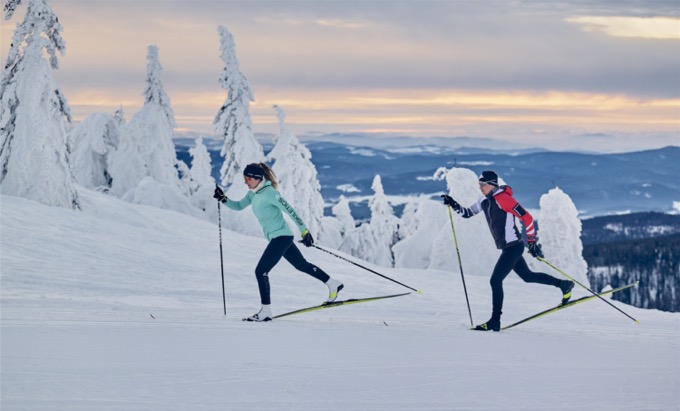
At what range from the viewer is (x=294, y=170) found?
3719 cm

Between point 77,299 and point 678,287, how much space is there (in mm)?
147085

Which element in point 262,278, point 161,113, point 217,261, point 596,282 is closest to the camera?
point 262,278

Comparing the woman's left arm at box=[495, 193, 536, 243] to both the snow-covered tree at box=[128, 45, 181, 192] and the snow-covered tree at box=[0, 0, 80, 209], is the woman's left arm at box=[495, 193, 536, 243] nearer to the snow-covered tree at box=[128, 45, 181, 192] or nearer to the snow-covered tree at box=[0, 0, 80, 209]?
the snow-covered tree at box=[0, 0, 80, 209]

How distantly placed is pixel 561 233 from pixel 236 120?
19335mm

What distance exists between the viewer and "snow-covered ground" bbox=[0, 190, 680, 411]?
5941mm

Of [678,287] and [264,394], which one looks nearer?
[264,394]

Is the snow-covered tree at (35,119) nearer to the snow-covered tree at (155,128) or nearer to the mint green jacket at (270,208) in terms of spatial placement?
the mint green jacket at (270,208)

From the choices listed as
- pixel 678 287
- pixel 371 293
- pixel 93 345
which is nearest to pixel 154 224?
pixel 371 293

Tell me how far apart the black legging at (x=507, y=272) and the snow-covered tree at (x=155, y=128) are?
35204 mm

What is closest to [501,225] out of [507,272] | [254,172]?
[507,272]

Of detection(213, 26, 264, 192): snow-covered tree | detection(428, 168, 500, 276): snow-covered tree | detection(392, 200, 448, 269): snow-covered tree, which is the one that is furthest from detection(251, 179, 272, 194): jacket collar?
detection(392, 200, 448, 269): snow-covered tree

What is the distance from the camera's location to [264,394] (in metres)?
5.91

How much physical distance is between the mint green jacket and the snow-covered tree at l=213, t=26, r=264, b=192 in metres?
29.1

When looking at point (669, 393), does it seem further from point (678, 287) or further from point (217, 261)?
point (678, 287)
